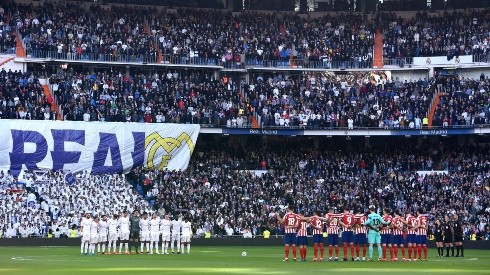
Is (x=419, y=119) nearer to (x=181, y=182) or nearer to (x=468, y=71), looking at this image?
(x=468, y=71)

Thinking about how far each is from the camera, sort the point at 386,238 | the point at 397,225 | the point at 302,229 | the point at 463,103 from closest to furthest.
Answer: the point at 302,229 < the point at 397,225 < the point at 386,238 < the point at 463,103

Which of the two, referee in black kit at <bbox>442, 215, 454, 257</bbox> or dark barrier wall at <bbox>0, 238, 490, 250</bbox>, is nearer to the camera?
referee in black kit at <bbox>442, 215, 454, 257</bbox>

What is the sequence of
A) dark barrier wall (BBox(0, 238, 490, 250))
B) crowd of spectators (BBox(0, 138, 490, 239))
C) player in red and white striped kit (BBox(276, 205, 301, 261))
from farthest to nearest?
crowd of spectators (BBox(0, 138, 490, 239)) → dark barrier wall (BBox(0, 238, 490, 250)) → player in red and white striped kit (BBox(276, 205, 301, 261))

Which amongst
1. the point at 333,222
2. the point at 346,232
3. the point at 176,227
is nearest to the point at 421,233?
the point at 346,232

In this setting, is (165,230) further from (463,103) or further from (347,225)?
(463,103)

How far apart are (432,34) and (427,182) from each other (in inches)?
623

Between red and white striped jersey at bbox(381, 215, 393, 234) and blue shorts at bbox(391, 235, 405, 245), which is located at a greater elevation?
red and white striped jersey at bbox(381, 215, 393, 234)

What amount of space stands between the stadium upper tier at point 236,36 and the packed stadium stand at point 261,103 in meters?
0.13

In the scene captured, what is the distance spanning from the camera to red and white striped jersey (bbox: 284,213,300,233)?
41.9m

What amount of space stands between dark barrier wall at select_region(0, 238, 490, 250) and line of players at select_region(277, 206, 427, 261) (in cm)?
1781

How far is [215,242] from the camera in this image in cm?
6675

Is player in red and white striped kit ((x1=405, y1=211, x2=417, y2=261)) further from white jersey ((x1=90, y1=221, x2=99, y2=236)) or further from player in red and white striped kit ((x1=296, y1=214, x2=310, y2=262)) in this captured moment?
white jersey ((x1=90, y1=221, x2=99, y2=236))

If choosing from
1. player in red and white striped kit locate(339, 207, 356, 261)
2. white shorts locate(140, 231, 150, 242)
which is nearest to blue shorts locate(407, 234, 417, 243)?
player in red and white striped kit locate(339, 207, 356, 261)

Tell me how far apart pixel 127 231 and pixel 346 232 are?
12.9 meters
